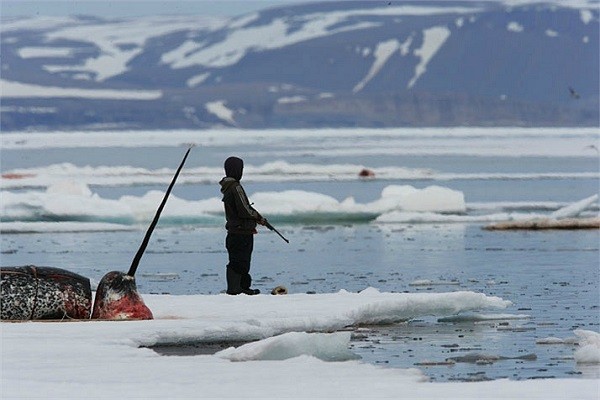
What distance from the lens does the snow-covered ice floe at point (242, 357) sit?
6.76 meters

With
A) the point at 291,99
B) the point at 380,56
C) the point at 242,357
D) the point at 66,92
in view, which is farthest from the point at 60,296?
the point at 380,56

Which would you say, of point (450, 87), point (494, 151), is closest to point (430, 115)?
point (450, 87)

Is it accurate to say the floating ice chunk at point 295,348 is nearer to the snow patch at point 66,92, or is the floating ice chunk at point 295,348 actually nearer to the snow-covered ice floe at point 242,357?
the snow-covered ice floe at point 242,357

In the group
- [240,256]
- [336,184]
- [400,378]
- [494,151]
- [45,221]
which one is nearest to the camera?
[400,378]

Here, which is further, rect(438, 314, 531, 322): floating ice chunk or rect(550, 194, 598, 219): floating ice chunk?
rect(550, 194, 598, 219): floating ice chunk

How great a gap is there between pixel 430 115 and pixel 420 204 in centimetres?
12311

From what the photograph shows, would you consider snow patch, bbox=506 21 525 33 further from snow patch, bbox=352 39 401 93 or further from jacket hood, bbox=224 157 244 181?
jacket hood, bbox=224 157 244 181

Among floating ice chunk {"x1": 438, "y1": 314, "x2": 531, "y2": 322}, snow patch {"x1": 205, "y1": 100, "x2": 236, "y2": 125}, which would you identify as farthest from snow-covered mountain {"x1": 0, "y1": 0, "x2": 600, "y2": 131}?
floating ice chunk {"x1": 438, "y1": 314, "x2": 531, "y2": 322}

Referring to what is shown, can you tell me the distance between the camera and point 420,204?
2064 centimetres

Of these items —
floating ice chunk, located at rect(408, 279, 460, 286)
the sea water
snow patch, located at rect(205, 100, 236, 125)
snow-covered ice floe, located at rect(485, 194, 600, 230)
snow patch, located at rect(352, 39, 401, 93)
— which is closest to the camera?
the sea water

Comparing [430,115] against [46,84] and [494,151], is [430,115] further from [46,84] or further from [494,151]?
[494,151]

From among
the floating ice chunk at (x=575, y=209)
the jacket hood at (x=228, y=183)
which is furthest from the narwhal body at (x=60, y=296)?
the floating ice chunk at (x=575, y=209)

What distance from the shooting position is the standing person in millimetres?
10500

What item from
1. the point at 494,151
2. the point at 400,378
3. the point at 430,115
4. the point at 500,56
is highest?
the point at 500,56
